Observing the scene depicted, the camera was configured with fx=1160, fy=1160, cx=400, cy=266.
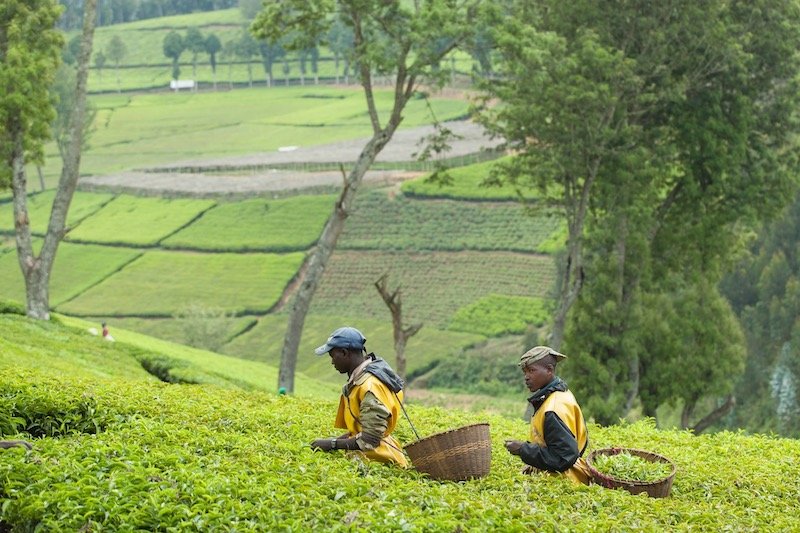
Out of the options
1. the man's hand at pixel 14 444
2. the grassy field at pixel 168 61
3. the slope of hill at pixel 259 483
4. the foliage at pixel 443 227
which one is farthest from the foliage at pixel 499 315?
the grassy field at pixel 168 61

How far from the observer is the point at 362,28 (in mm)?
29781

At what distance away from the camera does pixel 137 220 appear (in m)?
94.9

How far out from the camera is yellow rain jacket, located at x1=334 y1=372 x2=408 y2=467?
959 cm

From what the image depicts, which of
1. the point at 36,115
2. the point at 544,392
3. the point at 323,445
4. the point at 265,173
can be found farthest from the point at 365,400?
the point at 265,173

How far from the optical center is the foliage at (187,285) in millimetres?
80188

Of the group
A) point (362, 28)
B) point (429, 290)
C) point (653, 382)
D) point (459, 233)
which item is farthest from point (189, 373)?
point (459, 233)

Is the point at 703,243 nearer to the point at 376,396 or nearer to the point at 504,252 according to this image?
the point at 376,396

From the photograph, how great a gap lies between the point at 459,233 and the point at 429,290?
7564mm

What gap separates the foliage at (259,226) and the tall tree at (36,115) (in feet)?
185

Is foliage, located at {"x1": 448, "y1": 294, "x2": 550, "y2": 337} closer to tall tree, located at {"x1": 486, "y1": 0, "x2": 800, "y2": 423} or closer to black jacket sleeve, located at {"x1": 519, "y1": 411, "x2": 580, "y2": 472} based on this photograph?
tall tree, located at {"x1": 486, "y1": 0, "x2": 800, "y2": 423}

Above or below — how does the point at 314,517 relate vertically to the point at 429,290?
above

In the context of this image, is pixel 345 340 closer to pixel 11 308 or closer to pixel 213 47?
pixel 11 308

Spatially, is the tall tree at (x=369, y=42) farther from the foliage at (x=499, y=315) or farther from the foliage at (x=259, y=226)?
the foliage at (x=259, y=226)

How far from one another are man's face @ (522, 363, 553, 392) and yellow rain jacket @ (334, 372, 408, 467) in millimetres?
1132
